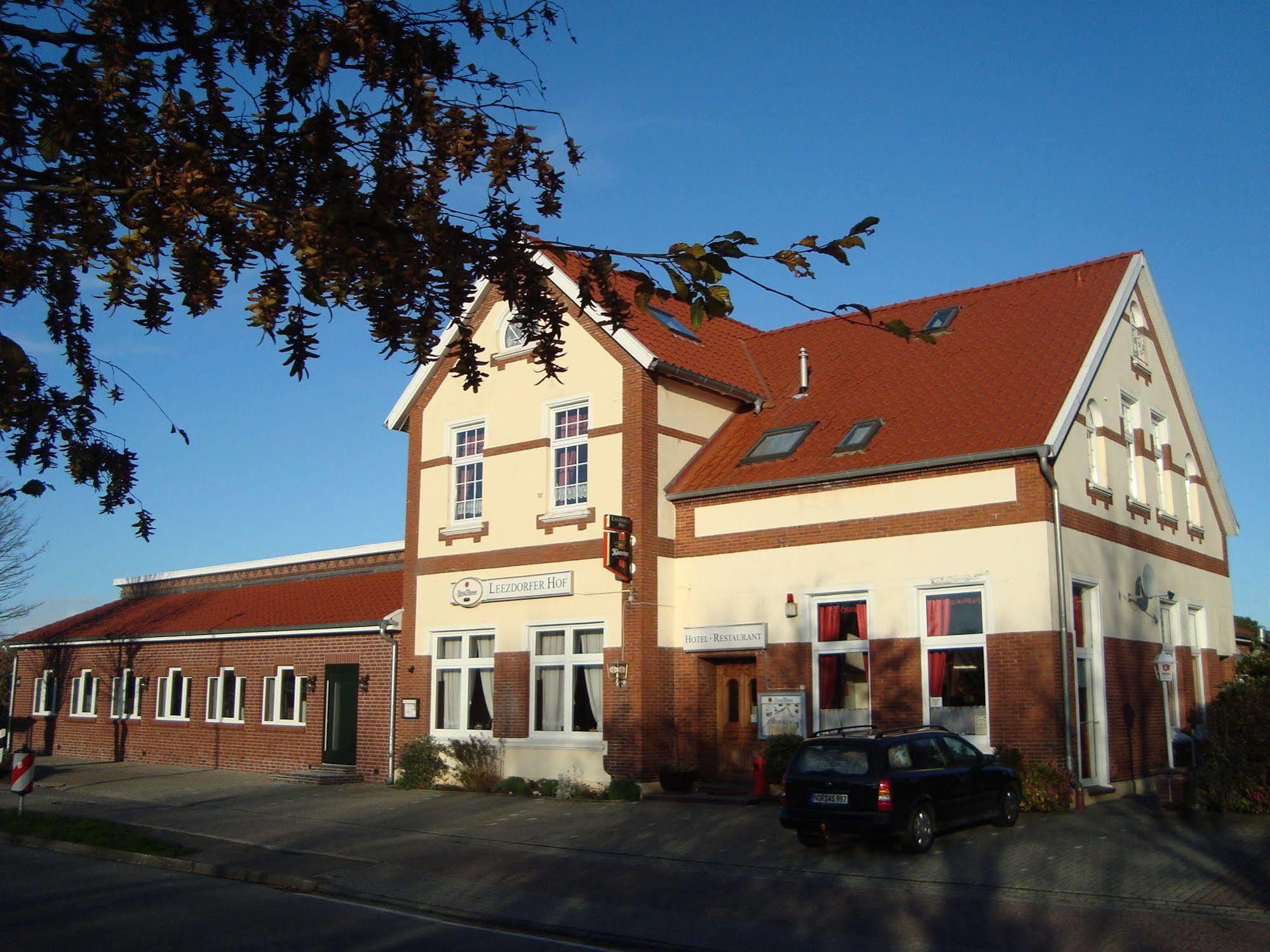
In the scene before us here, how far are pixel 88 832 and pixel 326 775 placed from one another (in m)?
7.76

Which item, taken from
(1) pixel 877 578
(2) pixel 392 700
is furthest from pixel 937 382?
(2) pixel 392 700

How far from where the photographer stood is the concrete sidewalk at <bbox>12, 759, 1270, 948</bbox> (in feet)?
34.1

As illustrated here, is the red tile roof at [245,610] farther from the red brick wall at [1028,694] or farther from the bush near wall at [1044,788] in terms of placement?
the bush near wall at [1044,788]

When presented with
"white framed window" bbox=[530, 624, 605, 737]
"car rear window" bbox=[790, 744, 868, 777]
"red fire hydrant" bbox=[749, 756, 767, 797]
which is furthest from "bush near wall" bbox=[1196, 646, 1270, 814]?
"white framed window" bbox=[530, 624, 605, 737]

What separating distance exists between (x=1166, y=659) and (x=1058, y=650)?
2232 millimetres

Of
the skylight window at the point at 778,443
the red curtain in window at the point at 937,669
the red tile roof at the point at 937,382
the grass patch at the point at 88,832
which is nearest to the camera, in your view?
the grass patch at the point at 88,832

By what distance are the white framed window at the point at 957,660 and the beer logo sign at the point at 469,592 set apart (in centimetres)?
856

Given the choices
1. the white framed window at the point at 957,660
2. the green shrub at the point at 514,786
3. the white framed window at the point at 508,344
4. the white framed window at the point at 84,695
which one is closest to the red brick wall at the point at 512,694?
the green shrub at the point at 514,786

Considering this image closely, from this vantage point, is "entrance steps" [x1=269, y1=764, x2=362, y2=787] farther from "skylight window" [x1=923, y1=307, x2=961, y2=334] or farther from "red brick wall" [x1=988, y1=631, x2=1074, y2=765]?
"skylight window" [x1=923, y1=307, x2=961, y2=334]

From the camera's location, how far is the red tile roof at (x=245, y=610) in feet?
85.5

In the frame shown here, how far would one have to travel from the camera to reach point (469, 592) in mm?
22922

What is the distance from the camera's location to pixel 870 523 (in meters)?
18.9

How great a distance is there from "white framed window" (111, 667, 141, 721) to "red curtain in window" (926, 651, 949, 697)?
2114cm

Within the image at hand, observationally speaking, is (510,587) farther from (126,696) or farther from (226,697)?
(126,696)
